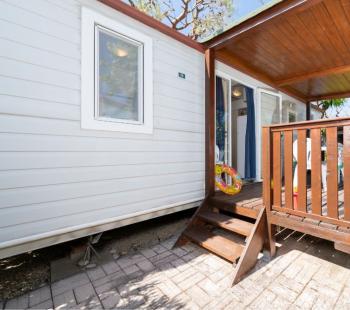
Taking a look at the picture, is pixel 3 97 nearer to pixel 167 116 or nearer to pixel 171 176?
pixel 167 116

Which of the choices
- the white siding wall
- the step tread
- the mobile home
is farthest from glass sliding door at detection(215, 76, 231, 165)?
the white siding wall

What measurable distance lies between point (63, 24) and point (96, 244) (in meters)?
2.59

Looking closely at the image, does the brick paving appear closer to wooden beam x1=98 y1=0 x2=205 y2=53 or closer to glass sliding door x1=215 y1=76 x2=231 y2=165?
glass sliding door x1=215 y1=76 x2=231 y2=165

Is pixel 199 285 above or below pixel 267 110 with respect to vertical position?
below

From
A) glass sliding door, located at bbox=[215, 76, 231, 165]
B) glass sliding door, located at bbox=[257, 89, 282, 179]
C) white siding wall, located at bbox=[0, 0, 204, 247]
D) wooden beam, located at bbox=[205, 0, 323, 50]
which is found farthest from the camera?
glass sliding door, located at bbox=[257, 89, 282, 179]

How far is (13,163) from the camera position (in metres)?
1.94

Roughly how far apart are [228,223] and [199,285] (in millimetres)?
934

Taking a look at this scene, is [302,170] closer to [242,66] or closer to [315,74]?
[242,66]

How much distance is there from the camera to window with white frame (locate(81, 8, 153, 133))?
7.73 ft

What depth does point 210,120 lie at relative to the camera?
136 inches

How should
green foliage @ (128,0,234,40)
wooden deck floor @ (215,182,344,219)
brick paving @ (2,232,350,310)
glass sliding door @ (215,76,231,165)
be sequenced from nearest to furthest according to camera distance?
brick paving @ (2,232,350,310), wooden deck floor @ (215,182,344,219), glass sliding door @ (215,76,231,165), green foliage @ (128,0,234,40)

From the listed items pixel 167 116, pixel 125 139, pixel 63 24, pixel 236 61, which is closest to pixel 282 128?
pixel 167 116

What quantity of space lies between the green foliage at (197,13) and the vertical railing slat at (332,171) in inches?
274

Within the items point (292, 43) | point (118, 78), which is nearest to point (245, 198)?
point (118, 78)
